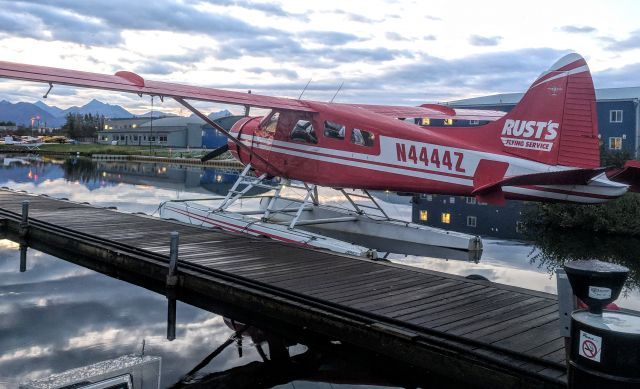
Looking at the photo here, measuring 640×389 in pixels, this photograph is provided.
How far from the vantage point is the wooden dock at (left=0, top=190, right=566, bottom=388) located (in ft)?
13.2

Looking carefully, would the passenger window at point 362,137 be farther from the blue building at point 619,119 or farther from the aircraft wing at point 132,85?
the blue building at point 619,119

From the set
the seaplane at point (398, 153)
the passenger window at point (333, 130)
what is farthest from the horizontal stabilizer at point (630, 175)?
the passenger window at point (333, 130)

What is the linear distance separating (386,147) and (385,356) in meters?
5.23

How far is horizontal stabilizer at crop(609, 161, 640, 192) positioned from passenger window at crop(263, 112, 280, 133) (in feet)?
20.2

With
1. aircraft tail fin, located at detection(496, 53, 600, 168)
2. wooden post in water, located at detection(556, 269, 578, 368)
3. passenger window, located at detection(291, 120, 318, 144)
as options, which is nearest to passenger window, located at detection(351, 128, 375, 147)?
passenger window, located at detection(291, 120, 318, 144)

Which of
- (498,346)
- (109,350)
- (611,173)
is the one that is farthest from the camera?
(611,173)

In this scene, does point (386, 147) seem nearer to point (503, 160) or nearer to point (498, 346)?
point (503, 160)

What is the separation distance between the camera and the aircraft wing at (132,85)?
28.1ft

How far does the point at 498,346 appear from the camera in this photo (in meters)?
4.07

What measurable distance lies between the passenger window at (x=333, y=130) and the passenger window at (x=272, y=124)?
1422mm

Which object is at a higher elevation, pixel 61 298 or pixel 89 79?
pixel 89 79

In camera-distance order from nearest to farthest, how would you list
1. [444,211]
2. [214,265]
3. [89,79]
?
1. [214,265]
2. [89,79]
3. [444,211]

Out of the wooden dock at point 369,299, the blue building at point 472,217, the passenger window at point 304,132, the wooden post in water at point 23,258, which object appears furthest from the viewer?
the blue building at point 472,217

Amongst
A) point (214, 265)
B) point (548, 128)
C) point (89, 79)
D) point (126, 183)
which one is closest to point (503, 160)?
point (548, 128)
